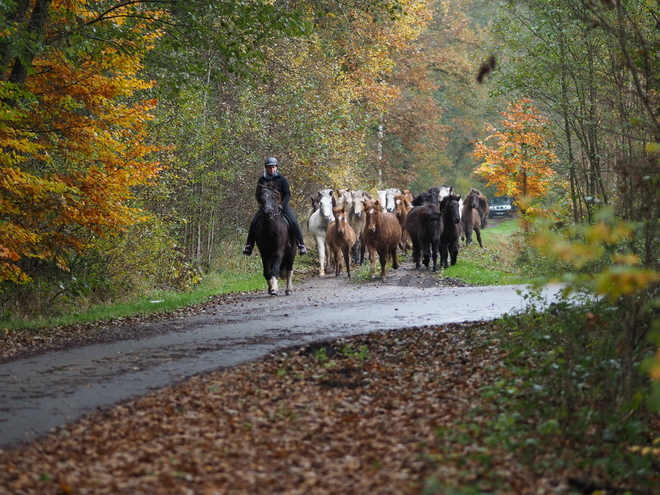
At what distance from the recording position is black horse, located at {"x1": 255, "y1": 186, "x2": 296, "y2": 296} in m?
20.0

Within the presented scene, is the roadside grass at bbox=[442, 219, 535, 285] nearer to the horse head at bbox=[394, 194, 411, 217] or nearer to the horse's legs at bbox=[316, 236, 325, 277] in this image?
the horse head at bbox=[394, 194, 411, 217]

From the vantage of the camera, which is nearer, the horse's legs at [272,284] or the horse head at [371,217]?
the horse's legs at [272,284]

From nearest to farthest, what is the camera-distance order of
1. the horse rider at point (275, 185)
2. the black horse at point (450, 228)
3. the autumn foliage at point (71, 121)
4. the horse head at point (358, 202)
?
the autumn foliage at point (71, 121) < the horse rider at point (275, 185) < the black horse at point (450, 228) < the horse head at point (358, 202)

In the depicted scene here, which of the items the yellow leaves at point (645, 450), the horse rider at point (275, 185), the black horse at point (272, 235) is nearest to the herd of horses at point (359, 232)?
the black horse at point (272, 235)

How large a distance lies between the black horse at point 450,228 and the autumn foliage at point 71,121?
43.5 feet

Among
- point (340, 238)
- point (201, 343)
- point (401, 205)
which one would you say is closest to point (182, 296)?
point (340, 238)

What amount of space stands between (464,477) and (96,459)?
2.81m

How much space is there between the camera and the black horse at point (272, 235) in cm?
2000

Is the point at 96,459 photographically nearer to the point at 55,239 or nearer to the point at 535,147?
the point at 55,239

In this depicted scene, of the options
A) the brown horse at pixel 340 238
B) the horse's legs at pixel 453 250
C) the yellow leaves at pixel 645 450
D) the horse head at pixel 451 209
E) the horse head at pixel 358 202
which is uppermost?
the horse head at pixel 358 202

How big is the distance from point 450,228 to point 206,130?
871 centimetres

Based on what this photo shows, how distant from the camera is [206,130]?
77.0 feet

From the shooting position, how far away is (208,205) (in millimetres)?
25797

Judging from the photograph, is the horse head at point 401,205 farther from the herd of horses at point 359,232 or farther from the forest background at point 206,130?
the forest background at point 206,130
